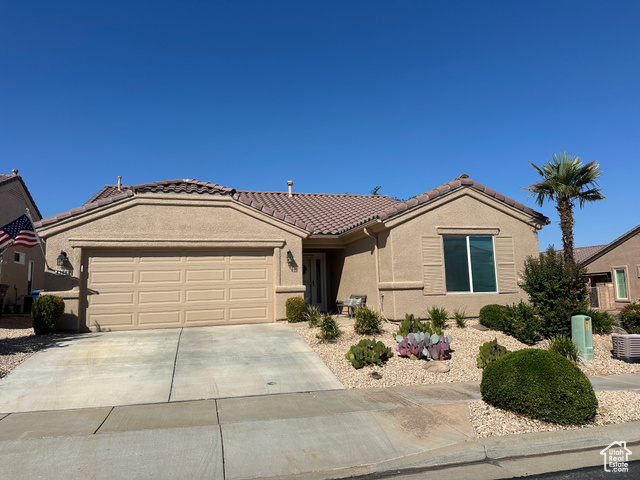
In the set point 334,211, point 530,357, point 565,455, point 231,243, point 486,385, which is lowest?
point 565,455

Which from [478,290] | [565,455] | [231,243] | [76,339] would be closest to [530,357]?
[565,455]

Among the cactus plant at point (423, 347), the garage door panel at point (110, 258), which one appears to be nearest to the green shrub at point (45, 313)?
the garage door panel at point (110, 258)

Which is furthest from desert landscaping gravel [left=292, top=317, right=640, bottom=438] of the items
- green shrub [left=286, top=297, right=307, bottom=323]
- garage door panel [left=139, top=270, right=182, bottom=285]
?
garage door panel [left=139, top=270, right=182, bottom=285]

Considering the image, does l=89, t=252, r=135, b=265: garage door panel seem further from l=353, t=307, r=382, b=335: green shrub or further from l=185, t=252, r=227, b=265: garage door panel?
l=353, t=307, r=382, b=335: green shrub

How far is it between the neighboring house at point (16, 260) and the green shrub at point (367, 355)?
1586 centimetres

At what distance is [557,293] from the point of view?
10906 mm

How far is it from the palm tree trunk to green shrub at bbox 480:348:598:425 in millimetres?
9228

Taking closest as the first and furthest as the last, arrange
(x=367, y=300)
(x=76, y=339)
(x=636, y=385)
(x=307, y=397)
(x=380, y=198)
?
(x=307, y=397) → (x=636, y=385) → (x=76, y=339) → (x=367, y=300) → (x=380, y=198)

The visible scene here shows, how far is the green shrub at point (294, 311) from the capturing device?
13180 millimetres

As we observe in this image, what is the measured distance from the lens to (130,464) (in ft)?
15.7

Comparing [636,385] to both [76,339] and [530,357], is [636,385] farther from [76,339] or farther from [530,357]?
[76,339]

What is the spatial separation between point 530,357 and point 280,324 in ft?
25.7

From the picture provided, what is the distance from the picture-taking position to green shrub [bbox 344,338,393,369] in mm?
8816

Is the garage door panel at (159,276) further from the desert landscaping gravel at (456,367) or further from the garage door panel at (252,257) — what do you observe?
the desert landscaping gravel at (456,367)
